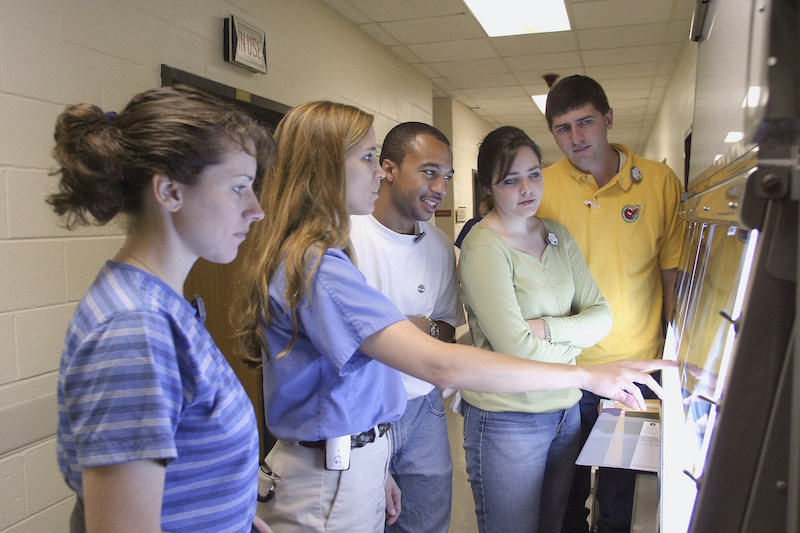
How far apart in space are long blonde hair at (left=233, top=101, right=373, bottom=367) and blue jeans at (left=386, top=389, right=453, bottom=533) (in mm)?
583

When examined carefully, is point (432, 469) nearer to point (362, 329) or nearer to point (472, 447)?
point (472, 447)

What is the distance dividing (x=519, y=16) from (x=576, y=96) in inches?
98.2

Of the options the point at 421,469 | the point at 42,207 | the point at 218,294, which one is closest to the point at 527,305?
the point at 421,469

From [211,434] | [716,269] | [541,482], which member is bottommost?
[541,482]

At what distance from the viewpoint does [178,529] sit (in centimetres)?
89

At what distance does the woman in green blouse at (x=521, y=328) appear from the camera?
5.46 feet

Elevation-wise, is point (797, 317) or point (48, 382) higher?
point (797, 317)

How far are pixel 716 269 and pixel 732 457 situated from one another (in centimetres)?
54

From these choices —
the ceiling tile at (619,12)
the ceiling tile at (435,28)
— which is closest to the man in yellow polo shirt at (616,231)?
the ceiling tile at (619,12)

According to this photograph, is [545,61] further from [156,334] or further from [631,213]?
[156,334]

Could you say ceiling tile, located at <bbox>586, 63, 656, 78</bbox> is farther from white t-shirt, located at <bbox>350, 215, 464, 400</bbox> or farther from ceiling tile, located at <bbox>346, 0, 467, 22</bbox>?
white t-shirt, located at <bbox>350, 215, 464, 400</bbox>

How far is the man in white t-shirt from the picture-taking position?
1.79 meters

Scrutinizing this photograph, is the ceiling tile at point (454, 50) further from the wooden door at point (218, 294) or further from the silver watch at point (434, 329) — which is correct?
the silver watch at point (434, 329)

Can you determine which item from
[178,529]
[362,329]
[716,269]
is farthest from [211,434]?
[716,269]
